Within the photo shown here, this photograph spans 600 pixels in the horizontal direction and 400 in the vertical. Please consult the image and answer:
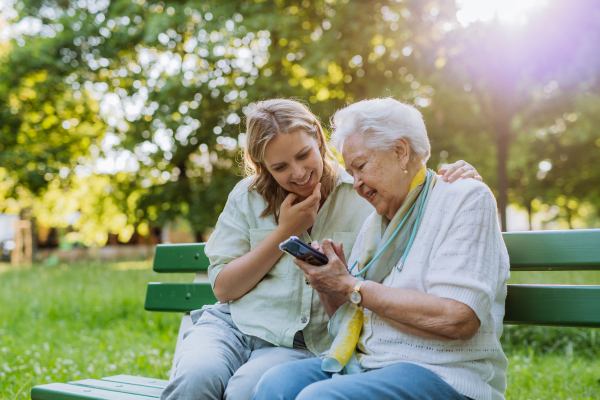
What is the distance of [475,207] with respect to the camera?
6.20ft

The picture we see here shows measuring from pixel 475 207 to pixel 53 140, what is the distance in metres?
16.0

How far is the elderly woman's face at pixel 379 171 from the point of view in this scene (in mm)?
2113

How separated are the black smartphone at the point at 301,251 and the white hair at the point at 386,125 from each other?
0.47m

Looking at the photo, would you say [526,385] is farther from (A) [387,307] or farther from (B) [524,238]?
(A) [387,307]

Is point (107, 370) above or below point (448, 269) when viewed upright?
below

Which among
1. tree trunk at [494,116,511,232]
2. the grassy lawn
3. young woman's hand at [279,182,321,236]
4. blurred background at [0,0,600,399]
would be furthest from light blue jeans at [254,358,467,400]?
tree trunk at [494,116,511,232]

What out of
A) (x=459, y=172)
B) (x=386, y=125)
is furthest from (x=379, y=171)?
(x=459, y=172)

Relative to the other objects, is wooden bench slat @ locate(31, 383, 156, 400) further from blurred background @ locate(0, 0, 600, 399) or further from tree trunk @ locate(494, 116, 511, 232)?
tree trunk @ locate(494, 116, 511, 232)

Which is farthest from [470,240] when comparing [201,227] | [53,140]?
[53,140]

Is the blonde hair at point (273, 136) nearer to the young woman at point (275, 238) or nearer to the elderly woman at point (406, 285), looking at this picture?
the young woman at point (275, 238)

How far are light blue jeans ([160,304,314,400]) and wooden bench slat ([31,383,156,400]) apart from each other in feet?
1.16

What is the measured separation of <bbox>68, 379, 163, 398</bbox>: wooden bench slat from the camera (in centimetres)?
260

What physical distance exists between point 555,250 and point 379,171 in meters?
0.79

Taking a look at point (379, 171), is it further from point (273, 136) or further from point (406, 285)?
point (273, 136)
